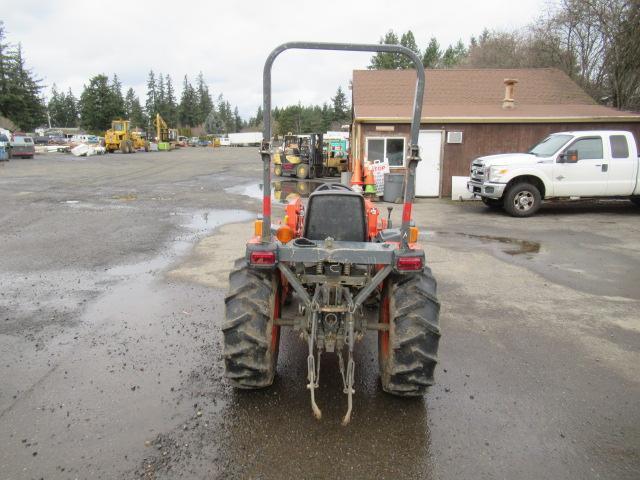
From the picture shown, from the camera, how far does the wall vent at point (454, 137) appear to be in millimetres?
16212

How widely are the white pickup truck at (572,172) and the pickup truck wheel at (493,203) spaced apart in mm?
705

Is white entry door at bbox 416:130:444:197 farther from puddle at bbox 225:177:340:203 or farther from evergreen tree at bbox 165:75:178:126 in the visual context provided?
evergreen tree at bbox 165:75:178:126

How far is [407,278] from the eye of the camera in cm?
365

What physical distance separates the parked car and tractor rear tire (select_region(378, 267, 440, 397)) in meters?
37.8

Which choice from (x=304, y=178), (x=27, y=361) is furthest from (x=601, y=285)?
(x=304, y=178)

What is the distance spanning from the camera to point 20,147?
33688 millimetres

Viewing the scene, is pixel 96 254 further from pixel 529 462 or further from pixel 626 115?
pixel 626 115

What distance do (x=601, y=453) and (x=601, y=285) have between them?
4456 mm

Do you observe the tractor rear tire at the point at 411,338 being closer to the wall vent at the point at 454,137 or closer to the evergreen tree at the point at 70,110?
the wall vent at the point at 454,137

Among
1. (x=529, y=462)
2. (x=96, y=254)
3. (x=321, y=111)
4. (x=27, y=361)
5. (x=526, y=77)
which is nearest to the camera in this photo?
(x=529, y=462)

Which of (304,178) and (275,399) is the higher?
(304,178)

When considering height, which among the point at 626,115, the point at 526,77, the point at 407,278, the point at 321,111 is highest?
the point at 321,111

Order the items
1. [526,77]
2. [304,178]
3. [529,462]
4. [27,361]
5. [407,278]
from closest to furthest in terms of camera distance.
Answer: [529,462] → [407,278] → [27,361] → [526,77] → [304,178]

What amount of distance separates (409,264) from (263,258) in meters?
1.06
